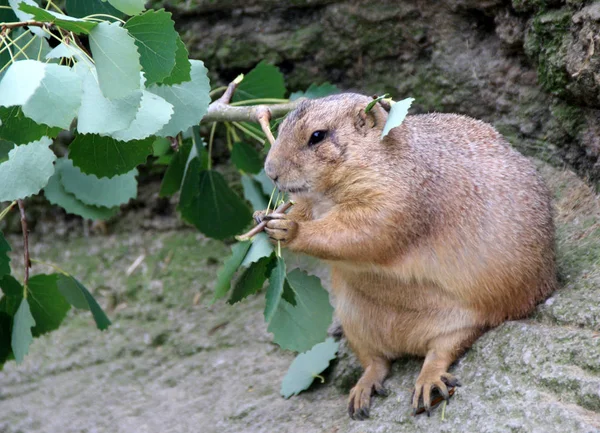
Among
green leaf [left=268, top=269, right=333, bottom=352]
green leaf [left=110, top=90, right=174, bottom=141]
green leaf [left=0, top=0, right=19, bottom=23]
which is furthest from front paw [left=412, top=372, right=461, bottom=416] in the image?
green leaf [left=0, top=0, right=19, bottom=23]

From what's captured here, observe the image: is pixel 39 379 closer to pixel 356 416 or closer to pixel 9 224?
pixel 9 224

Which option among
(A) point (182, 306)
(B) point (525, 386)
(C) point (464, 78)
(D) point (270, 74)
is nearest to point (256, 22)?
(D) point (270, 74)

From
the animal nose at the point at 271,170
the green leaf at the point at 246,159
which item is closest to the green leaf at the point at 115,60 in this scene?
the animal nose at the point at 271,170

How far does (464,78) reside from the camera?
15.9ft

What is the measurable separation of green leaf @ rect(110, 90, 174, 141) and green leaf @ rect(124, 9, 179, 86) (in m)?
0.12

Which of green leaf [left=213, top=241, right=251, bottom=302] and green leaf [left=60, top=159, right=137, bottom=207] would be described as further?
green leaf [left=60, top=159, right=137, bottom=207]

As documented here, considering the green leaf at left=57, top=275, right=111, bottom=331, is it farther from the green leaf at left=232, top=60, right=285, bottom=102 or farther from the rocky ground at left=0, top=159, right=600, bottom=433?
the green leaf at left=232, top=60, right=285, bottom=102

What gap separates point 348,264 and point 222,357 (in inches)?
69.4

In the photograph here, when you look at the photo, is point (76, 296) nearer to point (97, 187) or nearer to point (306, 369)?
point (97, 187)

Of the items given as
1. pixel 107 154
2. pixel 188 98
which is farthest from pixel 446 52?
pixel 107 154

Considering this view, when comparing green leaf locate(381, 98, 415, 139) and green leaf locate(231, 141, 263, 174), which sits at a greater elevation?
green leaf locate(381, 98, 415, 139)

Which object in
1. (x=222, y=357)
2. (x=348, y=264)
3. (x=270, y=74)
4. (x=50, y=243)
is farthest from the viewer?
(x=50, y=243)

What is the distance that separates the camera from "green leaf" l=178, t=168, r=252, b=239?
4633mm

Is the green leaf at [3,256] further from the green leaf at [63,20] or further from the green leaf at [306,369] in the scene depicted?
the green leaf at [306,369]
